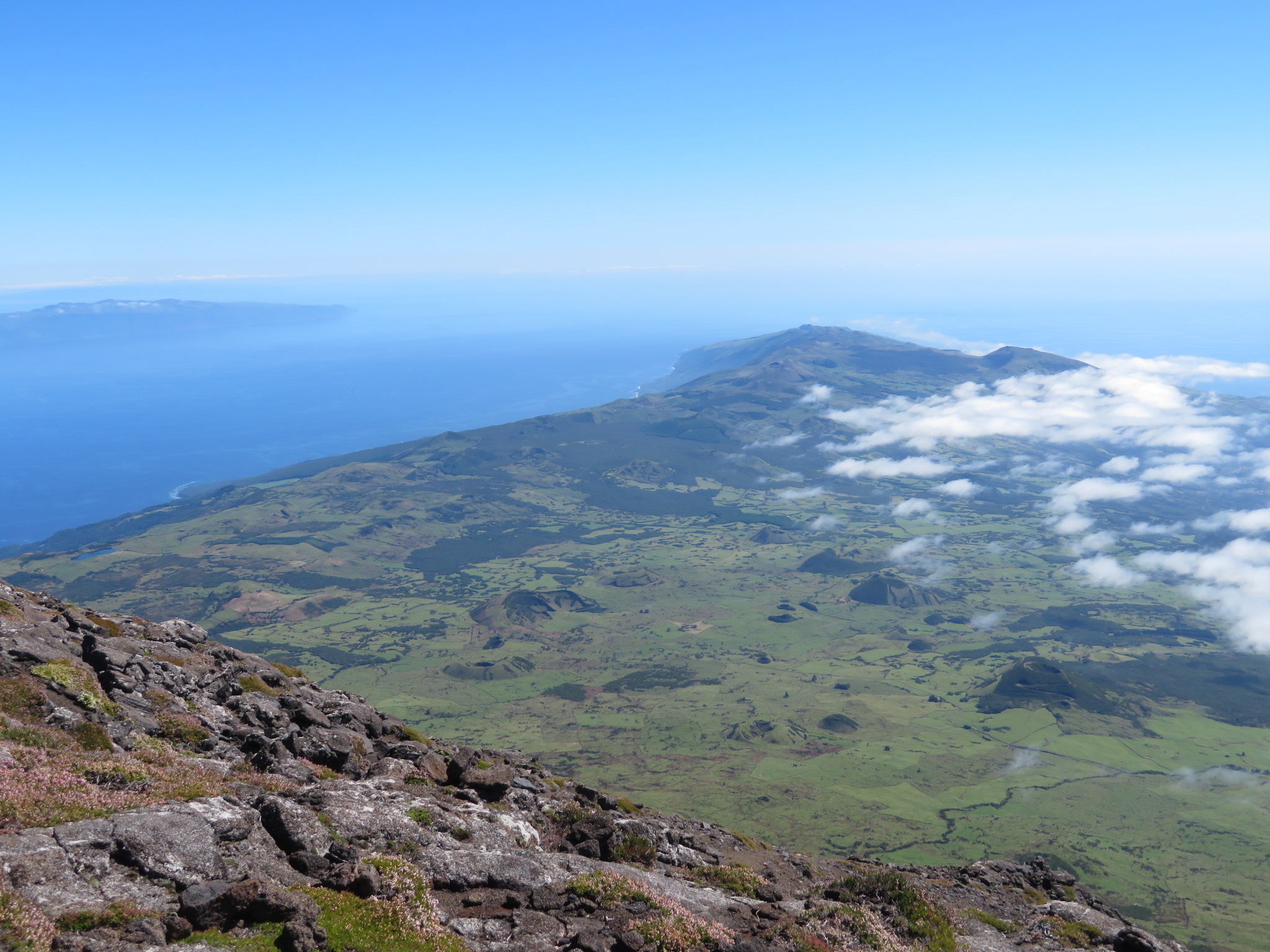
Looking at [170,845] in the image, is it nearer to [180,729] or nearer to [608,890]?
[608,890]

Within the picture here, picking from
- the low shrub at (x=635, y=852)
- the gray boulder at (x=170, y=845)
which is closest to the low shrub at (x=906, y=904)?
the low shrub at (x=635, y=852)

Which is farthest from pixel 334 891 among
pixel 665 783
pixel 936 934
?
pixel 665 783

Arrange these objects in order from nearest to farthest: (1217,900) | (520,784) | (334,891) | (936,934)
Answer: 1. (334,891)
2. (936,934)
3. (520,784)
4. (1217,900)

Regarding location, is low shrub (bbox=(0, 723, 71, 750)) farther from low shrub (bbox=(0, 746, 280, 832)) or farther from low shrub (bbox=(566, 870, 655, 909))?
low shrub (bbox=(566, 870, 655, 909))

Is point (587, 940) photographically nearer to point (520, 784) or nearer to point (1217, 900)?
point (520, 784)

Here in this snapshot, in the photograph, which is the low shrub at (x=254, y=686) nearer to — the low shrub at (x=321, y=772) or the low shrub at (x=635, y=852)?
the low shrub at (x=321, y=772)

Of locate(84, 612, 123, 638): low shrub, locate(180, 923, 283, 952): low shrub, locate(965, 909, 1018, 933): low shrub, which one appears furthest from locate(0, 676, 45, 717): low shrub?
locate(965, 909, 1018, 933): low shrub

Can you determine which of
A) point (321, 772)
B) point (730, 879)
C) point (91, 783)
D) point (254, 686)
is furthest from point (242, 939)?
point (254, 686)
